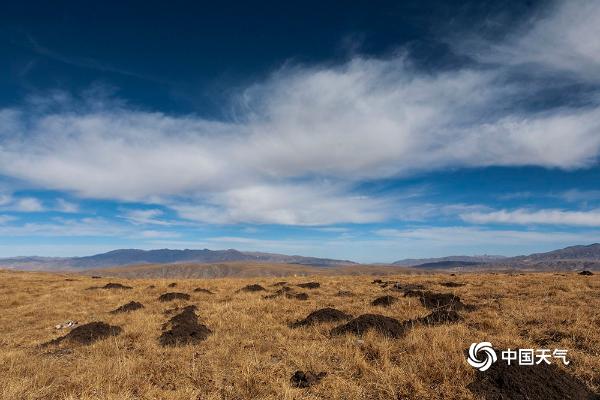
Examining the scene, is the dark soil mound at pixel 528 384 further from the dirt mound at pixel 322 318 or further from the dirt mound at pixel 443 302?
the dirt mound at pixel 443 302

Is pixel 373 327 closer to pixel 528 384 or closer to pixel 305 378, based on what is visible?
pixel 305 378

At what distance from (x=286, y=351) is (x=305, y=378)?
7.84 ft

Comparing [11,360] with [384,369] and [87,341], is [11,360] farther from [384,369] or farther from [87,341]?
[384,369]

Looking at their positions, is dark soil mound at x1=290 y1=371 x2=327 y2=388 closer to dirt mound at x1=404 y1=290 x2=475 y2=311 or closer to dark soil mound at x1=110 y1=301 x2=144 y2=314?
dirt mound at x1=404 y1=290 x2=475 y2=311

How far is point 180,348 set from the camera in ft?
36.9

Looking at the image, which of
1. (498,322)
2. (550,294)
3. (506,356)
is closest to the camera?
(506,356)

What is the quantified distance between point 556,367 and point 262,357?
6483 mm

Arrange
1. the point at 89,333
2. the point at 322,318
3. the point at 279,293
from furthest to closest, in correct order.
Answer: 1. the point at 279,293
2. the point at 322,318
3. the point at 89,333

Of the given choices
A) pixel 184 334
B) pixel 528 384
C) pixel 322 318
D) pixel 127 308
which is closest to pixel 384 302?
pixel 322 318

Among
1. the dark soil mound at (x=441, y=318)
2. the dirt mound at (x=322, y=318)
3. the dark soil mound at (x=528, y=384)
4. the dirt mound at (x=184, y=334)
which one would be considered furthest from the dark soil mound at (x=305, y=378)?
the dark soil mound at (x=441, y=318)

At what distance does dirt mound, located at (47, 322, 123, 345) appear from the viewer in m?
12.9

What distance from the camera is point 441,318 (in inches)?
504

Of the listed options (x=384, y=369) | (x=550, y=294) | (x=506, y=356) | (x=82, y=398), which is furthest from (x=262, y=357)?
(x=550, y=294)

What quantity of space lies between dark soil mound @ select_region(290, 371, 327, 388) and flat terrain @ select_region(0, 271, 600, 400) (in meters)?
0.13
